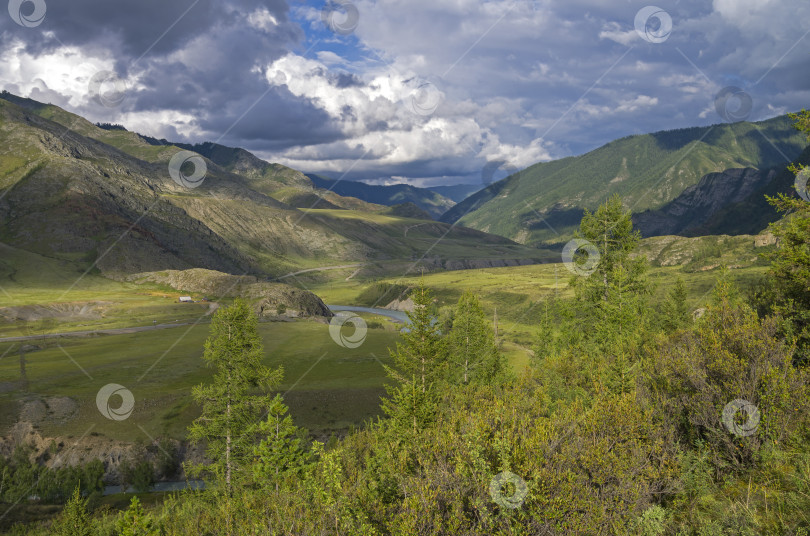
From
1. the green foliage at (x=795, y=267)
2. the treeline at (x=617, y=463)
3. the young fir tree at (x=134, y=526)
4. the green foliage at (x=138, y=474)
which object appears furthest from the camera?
the green foliage at (x=138, y=474)

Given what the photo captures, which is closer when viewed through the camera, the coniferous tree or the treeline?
the treeline

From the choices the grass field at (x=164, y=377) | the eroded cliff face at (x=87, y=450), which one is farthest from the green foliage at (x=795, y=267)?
the eroded cliff face at (x=87, y=450)

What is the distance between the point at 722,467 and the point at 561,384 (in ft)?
63.0

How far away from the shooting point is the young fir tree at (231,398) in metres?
33.0

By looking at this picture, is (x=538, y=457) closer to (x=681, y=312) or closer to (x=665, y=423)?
(x=665, y=423)

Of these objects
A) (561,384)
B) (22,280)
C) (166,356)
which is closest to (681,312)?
(561,384)

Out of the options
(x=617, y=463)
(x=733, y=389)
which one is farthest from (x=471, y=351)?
(x=617, y=463)

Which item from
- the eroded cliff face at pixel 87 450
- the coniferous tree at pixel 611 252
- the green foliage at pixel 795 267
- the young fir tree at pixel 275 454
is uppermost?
the coniferous tree at pixel 611 252

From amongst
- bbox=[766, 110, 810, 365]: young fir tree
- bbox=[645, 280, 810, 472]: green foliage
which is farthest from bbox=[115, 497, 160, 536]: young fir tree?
bbox=[766, 110, 810, 365]: young fir tree

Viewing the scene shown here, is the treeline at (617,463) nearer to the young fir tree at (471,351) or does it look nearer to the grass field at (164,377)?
the young fir tree at (471,351)

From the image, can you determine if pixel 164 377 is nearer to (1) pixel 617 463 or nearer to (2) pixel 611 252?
(2) pixel 611 252

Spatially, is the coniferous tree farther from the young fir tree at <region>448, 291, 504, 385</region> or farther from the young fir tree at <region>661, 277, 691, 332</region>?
the young fir tree at <region>661, 277, 691, 332</region>

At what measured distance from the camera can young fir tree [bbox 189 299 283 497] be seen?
1299 inches

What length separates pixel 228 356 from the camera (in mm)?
33906
